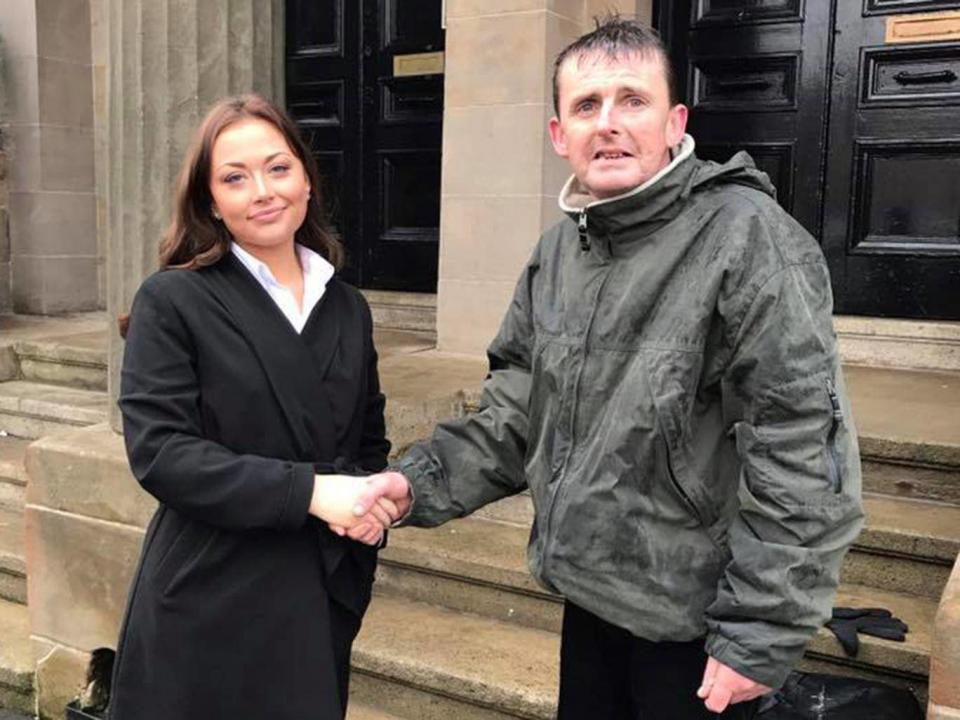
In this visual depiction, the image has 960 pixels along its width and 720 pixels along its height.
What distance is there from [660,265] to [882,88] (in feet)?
12.1

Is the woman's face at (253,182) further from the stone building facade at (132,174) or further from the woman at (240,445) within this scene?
the stone building facade at (132,174)

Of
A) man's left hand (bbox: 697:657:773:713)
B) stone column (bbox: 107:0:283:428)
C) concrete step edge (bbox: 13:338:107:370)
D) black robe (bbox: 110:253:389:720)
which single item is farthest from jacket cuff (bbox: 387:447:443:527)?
concrete step edge (bbox: 13:338:107:370)

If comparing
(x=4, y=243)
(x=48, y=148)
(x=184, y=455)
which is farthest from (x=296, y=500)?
(x=4, y=243)

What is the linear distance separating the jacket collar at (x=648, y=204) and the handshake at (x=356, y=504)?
0.65 metres

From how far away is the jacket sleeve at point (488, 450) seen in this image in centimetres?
204

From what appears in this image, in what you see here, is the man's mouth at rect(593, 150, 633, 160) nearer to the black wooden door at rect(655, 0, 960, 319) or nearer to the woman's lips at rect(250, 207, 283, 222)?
the woman's lips at rect(250, 207, 283, 222)

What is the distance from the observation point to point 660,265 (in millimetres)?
1719

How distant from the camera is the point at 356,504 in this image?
6.26ft

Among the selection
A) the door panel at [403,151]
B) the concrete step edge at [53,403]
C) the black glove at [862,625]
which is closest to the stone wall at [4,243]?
the concrete step edge at [53,403]

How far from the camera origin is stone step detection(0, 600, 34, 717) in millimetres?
4027

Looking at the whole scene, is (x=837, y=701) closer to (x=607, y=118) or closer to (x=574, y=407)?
(x=574, y=407)

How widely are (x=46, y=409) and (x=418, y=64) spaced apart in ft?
9.31

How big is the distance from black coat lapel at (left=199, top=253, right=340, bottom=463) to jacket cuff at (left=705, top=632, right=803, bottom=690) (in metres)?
0.85

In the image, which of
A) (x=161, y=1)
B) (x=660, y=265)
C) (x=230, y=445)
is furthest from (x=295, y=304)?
(x=161, y=1)
